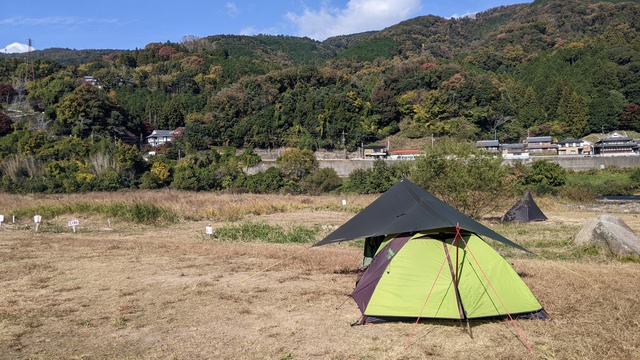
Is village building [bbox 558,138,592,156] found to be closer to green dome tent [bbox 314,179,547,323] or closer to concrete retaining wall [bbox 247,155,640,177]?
concrete retaining wall [bbox 247,155,640,177]

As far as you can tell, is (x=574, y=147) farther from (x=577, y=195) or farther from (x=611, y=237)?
(x=611, y=237)

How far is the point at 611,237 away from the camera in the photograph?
11.7 meters

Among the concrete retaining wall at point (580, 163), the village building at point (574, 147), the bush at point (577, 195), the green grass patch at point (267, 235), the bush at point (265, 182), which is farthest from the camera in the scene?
the village building at point (574, 147)

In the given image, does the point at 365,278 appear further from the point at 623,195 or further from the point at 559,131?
the point at 559,131

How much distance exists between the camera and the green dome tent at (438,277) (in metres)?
6.41

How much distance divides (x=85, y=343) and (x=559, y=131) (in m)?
71.1

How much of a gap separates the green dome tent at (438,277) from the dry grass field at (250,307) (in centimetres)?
22

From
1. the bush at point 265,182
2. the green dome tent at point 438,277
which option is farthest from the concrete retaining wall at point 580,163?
the green dome tent at point 438,277

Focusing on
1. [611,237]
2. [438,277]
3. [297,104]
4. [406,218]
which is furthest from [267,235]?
[297,104]

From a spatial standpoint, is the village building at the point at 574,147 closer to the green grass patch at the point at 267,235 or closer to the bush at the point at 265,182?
the bush at the point at 265,182

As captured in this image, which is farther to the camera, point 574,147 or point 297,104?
point 297,104

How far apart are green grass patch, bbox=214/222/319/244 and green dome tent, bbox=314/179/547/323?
25.3ft

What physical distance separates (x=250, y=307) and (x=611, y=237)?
9098 millimetres

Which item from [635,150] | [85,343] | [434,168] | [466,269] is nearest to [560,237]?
[434,168]
